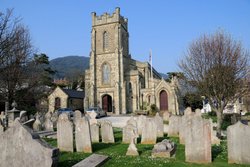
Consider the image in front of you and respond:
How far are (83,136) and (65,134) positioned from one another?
2.62ft

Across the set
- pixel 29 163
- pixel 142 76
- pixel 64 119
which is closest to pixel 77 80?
pixel 142 76

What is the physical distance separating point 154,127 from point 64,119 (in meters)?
4.54

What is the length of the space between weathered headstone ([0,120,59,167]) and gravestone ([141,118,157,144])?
830cm

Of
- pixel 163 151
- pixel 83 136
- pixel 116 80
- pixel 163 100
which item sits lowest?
pixel 163 151

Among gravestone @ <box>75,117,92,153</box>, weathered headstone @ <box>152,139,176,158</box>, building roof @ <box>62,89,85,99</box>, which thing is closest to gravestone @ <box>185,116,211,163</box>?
weathered headstone @ <box>152,139,176,158</box>

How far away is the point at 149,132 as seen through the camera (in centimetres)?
1343

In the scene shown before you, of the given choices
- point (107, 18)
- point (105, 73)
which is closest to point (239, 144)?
point (105, 73)

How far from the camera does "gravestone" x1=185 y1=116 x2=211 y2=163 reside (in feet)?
28.7

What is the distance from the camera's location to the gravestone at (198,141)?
876 cm

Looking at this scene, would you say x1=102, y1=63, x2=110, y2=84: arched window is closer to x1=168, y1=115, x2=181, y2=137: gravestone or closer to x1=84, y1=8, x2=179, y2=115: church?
x1=84, y1=8, x2=179, y2=115: church

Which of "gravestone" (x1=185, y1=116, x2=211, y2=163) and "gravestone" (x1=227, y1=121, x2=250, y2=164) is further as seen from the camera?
"gravestone" (x1=185, y1=116, x2=211, y2=163)

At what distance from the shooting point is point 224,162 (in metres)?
8.87

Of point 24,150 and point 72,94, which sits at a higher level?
point 72,94

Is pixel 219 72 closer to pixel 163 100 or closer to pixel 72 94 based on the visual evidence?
pixel 163 100
